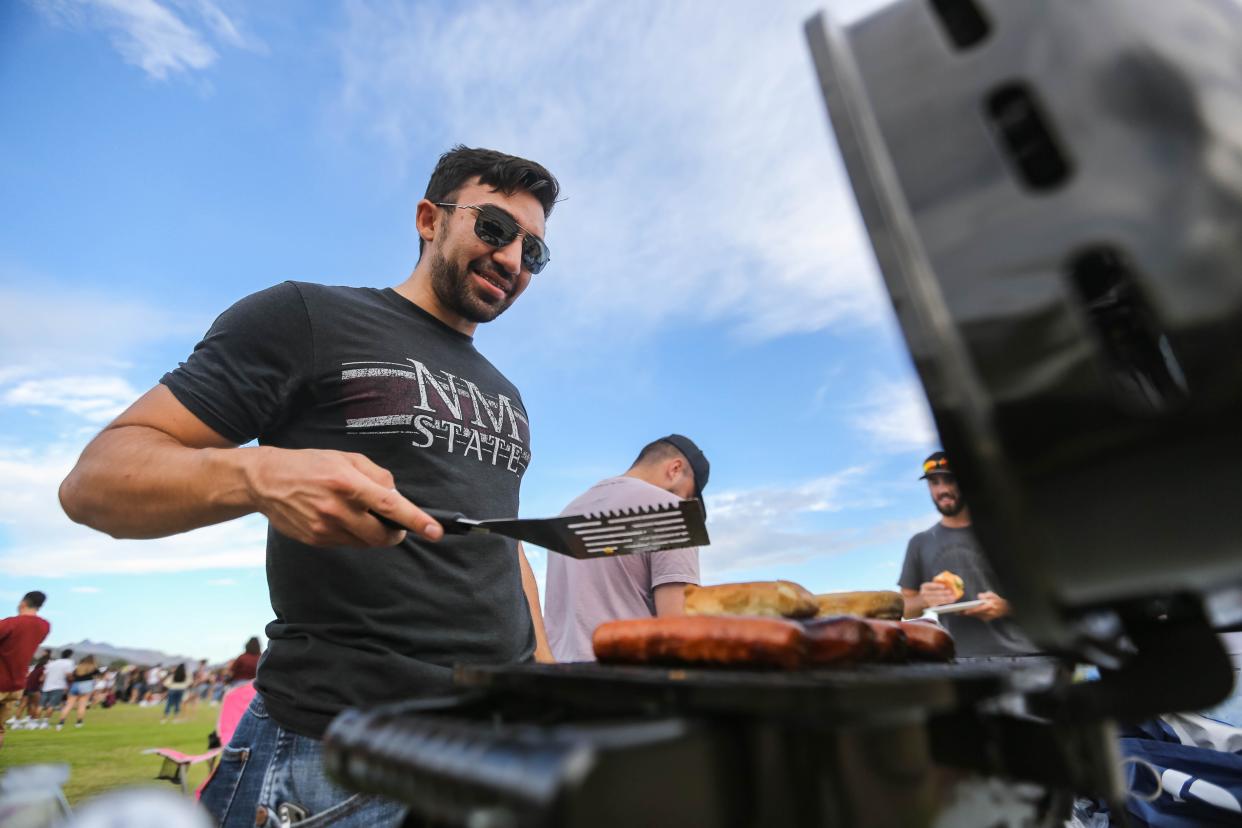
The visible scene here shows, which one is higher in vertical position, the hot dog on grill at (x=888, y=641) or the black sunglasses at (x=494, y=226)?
the black sunglasses at (x=494, y=226)

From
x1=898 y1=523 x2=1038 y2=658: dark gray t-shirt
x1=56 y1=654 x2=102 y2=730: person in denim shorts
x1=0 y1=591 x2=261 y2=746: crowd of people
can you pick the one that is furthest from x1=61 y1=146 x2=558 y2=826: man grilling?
x1=56 y1=654 x2=102 y2=730: person in denim shorts

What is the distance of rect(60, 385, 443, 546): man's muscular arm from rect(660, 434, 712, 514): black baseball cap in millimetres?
3704

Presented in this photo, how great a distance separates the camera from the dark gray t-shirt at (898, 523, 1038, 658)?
4.63m

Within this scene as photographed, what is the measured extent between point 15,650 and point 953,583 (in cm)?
1265

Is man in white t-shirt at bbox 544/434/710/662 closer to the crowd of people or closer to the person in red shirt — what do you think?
the crowd of people

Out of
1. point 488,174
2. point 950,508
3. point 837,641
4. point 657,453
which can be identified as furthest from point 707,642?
point 950,508

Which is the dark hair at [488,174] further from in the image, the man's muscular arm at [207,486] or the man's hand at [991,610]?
the man's hand at [991,610]

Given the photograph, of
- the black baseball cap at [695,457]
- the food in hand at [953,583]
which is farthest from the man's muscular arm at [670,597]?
the food in hand at [953,583]

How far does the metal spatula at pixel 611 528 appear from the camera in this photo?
1511 millimetres

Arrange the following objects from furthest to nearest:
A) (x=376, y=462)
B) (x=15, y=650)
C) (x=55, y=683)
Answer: (x=55, y=683)
(x=15, y=650)
(x=376, y=462)

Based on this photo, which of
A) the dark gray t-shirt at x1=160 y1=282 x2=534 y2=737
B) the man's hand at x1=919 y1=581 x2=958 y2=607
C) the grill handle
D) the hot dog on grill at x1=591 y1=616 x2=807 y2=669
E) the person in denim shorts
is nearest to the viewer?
the grill handle

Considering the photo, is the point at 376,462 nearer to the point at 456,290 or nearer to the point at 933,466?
the point at 456,290

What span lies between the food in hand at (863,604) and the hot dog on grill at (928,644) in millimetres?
449

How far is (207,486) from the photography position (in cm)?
166
